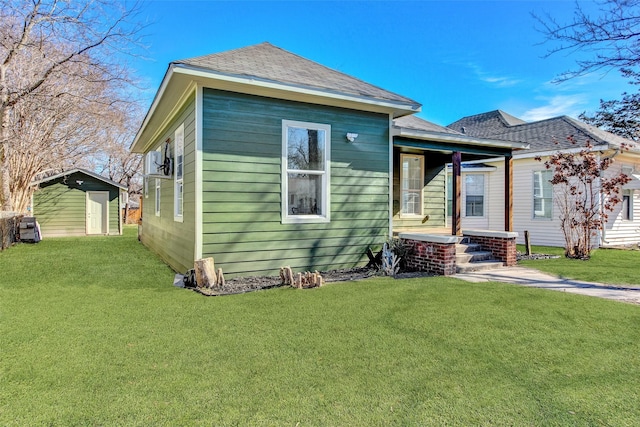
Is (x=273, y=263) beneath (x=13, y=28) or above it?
beneath

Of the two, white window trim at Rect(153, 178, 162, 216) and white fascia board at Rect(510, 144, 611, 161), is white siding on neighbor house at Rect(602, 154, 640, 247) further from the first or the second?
white window trim at Rect(153, 178, 162, 216)

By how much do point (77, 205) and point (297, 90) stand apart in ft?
49.5

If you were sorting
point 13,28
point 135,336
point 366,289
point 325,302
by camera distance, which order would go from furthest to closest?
point 13,28
point 366,289
point 325,302
point 135,336

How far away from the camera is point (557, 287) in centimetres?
536

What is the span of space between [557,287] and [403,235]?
265 centimetres

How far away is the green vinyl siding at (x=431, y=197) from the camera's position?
9320 millimetres

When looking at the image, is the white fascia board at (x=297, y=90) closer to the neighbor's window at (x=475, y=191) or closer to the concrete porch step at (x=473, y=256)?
the concrete porch step at (x=473, y=256)

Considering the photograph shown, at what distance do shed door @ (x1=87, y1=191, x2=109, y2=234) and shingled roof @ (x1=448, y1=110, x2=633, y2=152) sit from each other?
1627 cm

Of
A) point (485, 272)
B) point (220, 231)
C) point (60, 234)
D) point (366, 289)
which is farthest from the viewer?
point (60, 234)

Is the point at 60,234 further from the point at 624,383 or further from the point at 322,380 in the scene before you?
the point at 624,383

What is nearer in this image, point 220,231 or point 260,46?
point 220,231

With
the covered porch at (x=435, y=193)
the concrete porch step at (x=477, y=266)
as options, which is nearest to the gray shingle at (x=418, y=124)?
the covered porch at (x=435, y=193)

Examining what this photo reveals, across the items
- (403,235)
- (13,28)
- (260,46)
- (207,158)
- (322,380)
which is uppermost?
(13,28)

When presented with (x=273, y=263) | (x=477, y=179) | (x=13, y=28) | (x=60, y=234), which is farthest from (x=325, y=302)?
(x=60, y=234)
